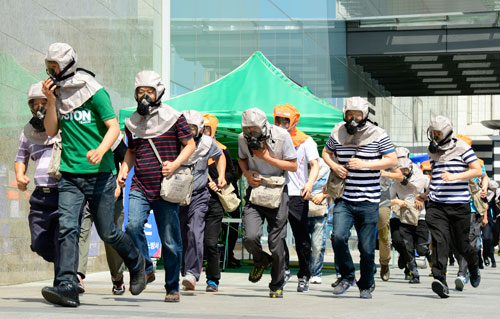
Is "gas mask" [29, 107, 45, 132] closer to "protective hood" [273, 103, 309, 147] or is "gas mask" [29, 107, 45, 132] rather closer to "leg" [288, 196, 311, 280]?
"protective hood" [273, 103, 309, 147]

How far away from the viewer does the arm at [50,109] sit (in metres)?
6.95

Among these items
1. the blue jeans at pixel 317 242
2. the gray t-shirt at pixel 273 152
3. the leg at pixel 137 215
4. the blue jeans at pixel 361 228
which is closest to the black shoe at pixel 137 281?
the leg at pixel 137 215

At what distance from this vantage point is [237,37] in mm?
19250

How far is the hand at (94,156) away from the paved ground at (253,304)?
102 centimetres

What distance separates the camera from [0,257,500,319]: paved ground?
6852mm

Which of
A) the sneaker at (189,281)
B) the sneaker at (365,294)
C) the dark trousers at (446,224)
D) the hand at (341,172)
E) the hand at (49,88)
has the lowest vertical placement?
the sneaker at (365,294)

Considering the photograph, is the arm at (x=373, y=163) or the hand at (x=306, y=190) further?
the hand at (x=306, y=190)

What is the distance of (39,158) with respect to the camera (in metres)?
8.06

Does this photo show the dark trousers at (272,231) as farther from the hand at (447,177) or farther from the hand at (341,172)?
the hand at (447,177)

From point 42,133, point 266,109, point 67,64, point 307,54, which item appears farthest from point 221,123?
point 307,54

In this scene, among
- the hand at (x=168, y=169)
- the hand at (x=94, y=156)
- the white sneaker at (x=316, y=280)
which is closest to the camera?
the hand at (x=94, y=156)

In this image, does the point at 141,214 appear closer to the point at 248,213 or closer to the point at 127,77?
the point at 248,213

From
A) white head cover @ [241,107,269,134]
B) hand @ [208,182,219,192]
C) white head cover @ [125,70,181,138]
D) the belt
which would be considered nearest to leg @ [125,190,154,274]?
white head cover @ [125,70,181,138]

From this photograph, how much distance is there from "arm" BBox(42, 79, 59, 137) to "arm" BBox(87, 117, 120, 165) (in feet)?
1.19
